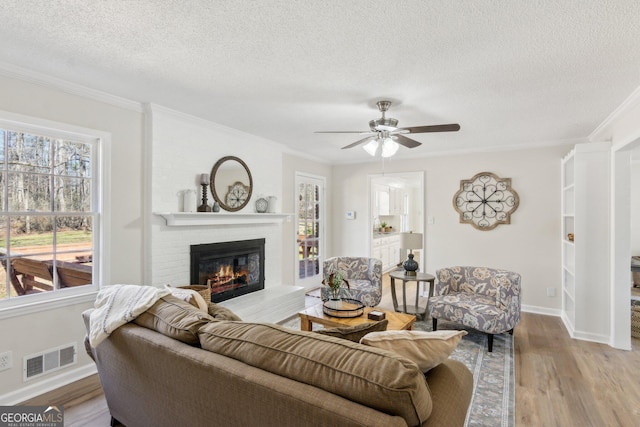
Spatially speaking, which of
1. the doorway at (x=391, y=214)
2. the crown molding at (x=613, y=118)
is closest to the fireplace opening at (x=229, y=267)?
the doorway at (x=391, y=214)

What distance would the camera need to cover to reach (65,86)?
265 centimetres

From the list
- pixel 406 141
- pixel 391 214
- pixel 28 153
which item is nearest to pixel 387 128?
pixel 406 141

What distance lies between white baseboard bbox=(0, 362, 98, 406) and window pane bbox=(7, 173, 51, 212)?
52.0 inches

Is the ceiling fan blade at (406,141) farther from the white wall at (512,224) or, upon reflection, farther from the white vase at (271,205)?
the white wall at (512,224)

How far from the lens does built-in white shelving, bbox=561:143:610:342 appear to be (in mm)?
3566

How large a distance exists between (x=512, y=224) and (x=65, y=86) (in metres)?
5.40

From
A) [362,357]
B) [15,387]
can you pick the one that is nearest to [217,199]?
[15,387]

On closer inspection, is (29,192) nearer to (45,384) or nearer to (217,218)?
(45,384)

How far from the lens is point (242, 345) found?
1374 millimetres

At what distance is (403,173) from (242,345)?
4.80 meters

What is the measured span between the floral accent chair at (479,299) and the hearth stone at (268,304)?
5.82 feet

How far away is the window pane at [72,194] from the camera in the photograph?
2.73m
